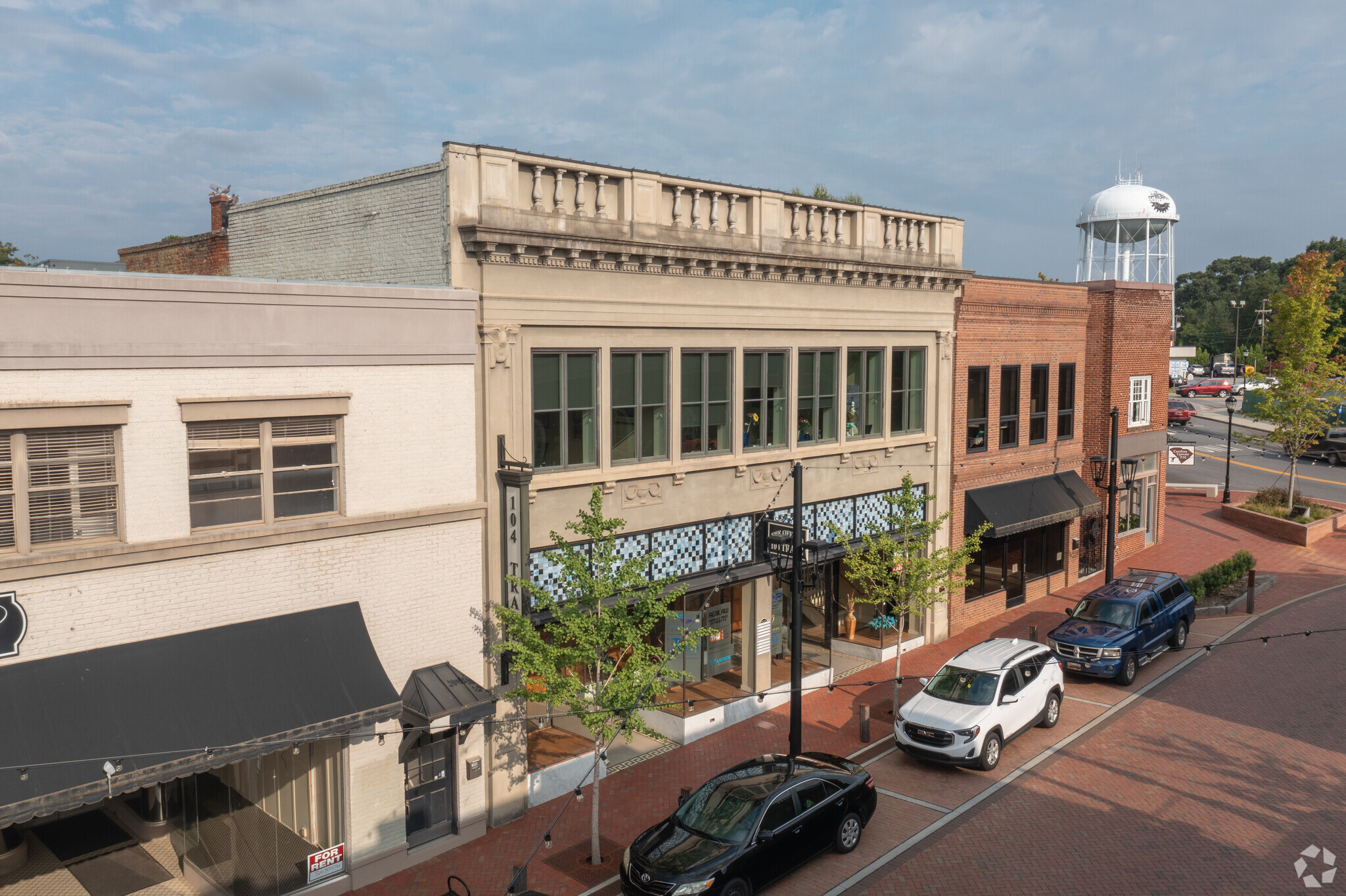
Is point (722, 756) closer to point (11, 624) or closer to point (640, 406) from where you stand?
point (640, 406)

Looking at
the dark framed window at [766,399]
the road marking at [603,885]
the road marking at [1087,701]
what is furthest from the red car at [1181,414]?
the road marking at [603,885]

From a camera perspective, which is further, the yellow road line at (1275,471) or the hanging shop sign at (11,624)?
the yellow road line at (1275,471)

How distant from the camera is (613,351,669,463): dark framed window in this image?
19.4 meters

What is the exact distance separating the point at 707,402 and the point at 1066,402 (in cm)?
1698

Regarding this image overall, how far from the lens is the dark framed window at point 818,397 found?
920 inches

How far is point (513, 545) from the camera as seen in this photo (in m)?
16.9

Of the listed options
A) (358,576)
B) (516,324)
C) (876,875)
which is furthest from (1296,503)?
(358,576)

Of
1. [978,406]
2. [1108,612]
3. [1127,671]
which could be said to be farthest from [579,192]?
[1127,671]

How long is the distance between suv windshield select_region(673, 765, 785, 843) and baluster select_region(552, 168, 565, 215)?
10180 millimetres

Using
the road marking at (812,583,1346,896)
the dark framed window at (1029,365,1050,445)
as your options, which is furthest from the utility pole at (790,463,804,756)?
the dark framed window at (1029,365,1050,445)

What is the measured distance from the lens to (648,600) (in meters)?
16.1

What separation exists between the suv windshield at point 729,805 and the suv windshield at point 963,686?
5611 mm

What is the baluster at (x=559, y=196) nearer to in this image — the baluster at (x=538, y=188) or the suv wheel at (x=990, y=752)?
the baluster at (x=538, y=188)

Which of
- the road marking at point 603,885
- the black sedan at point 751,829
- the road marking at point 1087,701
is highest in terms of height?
the black sedan at point 751,829
